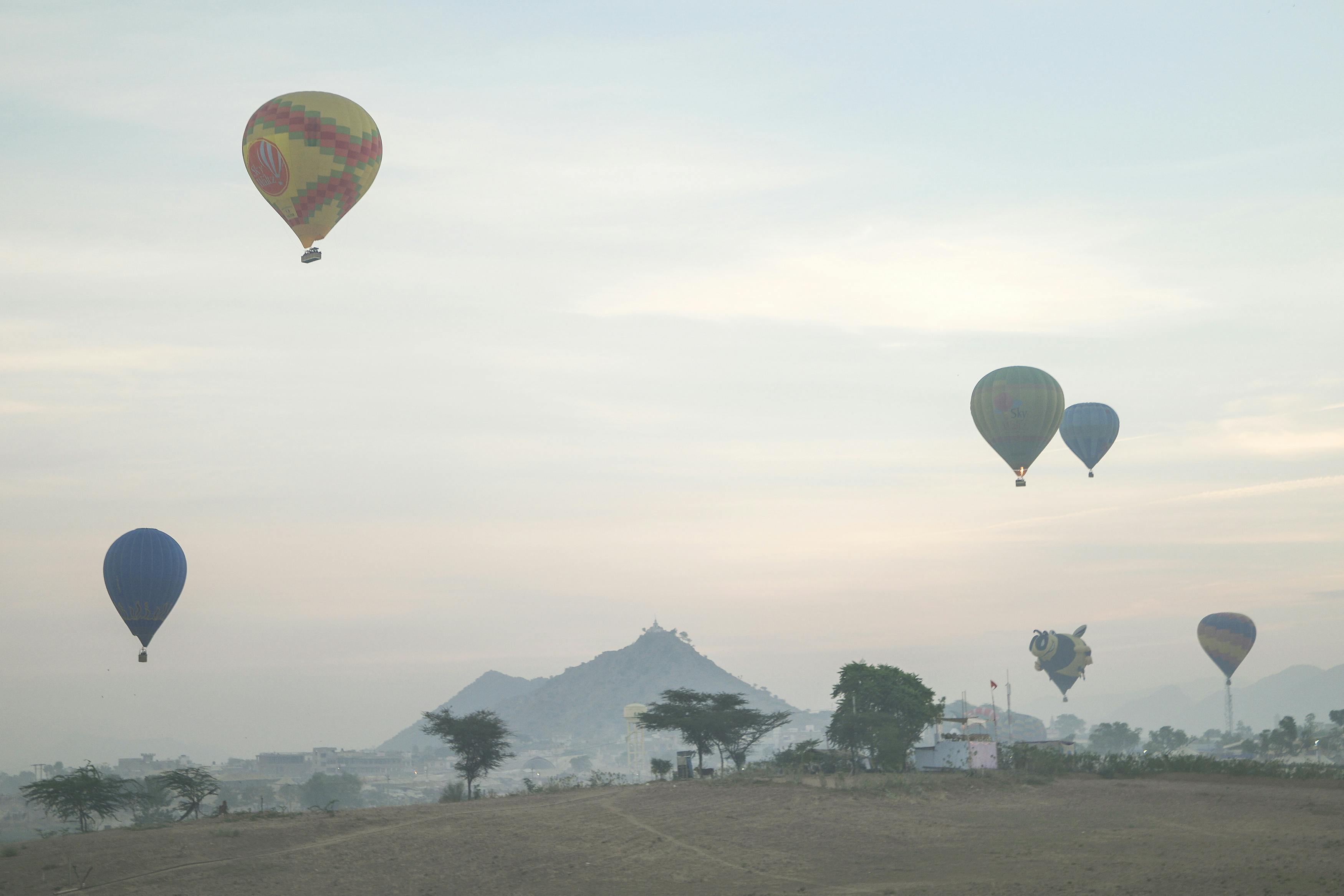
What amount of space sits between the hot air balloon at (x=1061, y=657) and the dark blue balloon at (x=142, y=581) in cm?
12994

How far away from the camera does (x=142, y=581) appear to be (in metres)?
63.1

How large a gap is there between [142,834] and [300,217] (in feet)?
97.1

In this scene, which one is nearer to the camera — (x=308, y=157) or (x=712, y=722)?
(x=308, y=157)

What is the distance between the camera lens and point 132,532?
64938 millimetres

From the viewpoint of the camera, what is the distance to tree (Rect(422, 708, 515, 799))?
230 feet

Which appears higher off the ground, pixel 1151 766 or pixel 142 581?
pixel 142 581

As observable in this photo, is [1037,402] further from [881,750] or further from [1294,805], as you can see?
[1294,805]

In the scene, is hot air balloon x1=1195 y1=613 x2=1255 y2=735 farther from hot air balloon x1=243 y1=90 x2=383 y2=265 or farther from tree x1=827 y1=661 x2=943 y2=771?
hot air balloon x1=243 y1=90 x2=383 y2=265

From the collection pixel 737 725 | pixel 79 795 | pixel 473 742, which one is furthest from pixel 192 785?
pixel 737 725

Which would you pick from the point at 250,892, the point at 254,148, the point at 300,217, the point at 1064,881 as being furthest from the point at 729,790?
the point at 254,148

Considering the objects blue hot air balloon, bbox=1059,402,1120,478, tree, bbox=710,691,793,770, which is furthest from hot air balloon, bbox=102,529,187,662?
blue hot air balloon, bbox=1059,402,1120,478

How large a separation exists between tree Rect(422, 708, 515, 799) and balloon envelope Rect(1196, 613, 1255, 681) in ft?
326

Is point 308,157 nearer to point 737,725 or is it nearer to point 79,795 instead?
point 79,795

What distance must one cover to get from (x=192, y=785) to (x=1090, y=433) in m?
71.9
